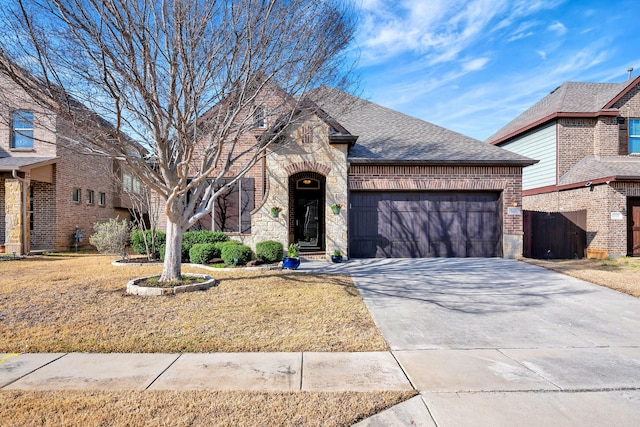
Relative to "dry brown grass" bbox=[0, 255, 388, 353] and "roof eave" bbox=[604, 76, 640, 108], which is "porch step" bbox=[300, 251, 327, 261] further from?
"roof eave" bbox=[604, 76, 640, 108]

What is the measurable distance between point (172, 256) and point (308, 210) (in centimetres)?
800

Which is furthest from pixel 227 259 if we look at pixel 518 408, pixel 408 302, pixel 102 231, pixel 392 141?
pixel 518 408

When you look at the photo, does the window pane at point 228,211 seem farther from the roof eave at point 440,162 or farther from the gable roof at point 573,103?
the gable roof at point 573,103

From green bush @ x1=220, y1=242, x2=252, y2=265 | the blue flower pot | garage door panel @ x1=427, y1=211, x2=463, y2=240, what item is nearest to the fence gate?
garage door panel @ x1=427, y1=211, x2=463, y2=240

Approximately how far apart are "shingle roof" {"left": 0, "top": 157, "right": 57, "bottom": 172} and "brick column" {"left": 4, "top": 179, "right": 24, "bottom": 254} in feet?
1.98

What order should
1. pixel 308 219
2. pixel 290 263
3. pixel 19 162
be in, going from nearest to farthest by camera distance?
1. pixel 290 263
2. pixel 19 162
3. pixel 308 219

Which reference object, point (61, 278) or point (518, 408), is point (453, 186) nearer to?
point (518, 408)

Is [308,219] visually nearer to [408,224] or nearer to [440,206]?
[408,224]

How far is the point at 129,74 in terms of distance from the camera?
5.93 m

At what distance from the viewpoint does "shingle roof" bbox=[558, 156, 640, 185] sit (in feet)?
40.3

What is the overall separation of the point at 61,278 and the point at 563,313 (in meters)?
10.4

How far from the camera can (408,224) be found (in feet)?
38.6

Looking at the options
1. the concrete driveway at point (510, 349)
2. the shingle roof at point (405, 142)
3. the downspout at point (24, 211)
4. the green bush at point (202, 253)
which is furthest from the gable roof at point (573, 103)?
the downspout at point (24, 211)

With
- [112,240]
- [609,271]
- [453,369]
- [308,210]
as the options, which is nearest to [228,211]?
[308,210]
